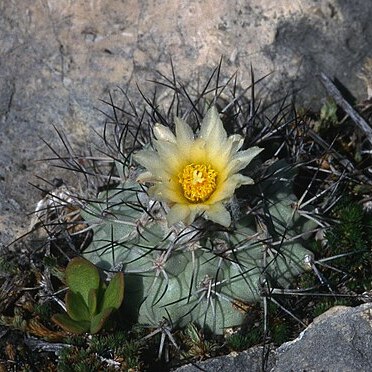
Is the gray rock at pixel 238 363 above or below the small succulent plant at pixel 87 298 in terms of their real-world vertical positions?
below

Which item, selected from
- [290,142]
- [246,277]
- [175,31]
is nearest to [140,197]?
[246,277]

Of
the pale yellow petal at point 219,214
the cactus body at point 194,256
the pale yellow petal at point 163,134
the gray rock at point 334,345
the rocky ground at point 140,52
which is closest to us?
the pale yellow petal at point 219,214

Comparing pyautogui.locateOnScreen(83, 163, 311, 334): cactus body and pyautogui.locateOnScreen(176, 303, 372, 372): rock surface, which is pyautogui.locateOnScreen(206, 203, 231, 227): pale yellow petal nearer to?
pyautogui.locateOnScreen(83, 163, 311, 334): cactus body

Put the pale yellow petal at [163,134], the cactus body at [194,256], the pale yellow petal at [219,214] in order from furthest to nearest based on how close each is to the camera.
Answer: the cactus body at [194,256] → the pale yellow petal at [163,134] → the pale yellow petal at [219,214]

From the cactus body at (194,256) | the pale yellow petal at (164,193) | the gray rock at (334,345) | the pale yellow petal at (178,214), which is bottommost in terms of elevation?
the gray rock at (334,345)

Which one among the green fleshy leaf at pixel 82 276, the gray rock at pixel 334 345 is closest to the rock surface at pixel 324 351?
the gray rock at pixel 334 345

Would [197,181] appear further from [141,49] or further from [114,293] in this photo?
[141,49]

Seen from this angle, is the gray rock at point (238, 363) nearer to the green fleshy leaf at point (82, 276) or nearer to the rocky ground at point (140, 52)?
the green fleshy leaf at point (82, 276)

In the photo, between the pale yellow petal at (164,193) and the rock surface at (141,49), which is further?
the rock surface at (141,49)
